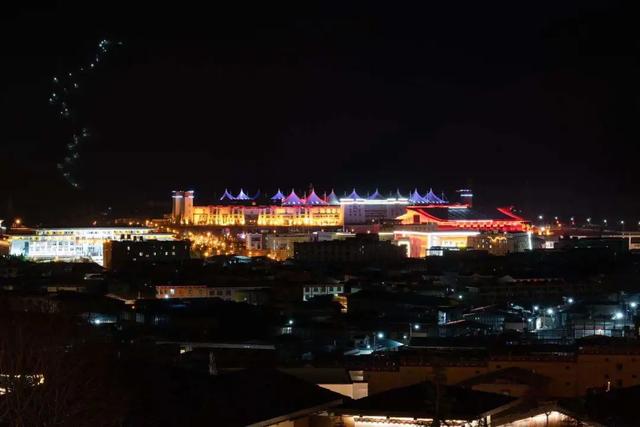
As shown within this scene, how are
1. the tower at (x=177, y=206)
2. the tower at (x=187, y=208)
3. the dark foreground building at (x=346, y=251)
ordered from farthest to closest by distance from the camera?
the tower at (x=177, y=206) < the tower at (x=187, y=208) < the dark foreground building at (x=346, y=251)

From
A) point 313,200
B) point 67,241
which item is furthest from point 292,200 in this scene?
point 67,241

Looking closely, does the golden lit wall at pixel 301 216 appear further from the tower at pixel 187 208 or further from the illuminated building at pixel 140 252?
the illuminated building at pixel 140 252

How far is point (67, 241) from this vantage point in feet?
107

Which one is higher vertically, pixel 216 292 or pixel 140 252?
pixel 140 252

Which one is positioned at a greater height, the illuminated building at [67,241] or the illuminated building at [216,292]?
the illuminated building at [67,241]

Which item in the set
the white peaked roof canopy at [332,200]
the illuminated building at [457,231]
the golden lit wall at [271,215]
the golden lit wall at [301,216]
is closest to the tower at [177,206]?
the golden lit wall at [271,215]

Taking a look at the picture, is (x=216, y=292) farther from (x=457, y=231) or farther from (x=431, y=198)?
A: (x=431, y=198)

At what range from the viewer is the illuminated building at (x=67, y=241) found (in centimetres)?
3159

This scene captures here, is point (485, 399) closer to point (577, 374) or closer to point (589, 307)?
point (577, 374)

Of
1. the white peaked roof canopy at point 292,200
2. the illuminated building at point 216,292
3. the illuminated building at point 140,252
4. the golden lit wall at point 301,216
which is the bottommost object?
the illuminated building at point 216,292

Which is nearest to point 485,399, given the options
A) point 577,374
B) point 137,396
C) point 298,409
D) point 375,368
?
point 298,409

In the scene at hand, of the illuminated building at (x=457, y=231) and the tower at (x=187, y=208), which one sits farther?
the tower at (x=187, y=208)

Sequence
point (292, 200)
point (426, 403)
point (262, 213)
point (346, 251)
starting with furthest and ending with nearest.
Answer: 1. point (292, 200)
2. point (262, 213)
3. point (346, 251)
4. point (426, 403)

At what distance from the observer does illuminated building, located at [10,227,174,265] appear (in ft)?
104
